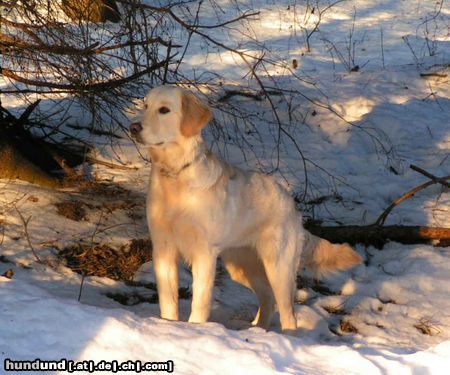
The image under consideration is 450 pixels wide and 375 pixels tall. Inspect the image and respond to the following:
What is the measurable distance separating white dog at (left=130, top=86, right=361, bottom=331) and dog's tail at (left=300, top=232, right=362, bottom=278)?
0.36 meters

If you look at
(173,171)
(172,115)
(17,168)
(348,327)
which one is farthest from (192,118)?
(17,168)

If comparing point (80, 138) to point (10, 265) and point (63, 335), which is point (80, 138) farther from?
point (63, 335)

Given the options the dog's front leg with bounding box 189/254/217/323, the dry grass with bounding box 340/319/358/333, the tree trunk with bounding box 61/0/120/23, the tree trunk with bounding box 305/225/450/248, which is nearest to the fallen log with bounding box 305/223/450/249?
the tree trunk with bounding box 305/225/450/248

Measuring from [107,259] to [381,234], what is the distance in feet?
7.82

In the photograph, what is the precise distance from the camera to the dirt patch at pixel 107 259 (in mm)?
5105

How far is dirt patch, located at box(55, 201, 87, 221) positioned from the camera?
567 cm

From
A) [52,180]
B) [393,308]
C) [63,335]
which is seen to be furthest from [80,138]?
[63,335]

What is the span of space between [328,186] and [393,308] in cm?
205

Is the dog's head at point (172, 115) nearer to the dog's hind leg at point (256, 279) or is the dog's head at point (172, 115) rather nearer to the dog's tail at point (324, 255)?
the dog's hind leg at point (256, 279)

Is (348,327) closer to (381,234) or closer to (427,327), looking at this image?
(427,327)

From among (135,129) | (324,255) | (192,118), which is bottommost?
(324,255)

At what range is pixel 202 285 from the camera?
4191 mm

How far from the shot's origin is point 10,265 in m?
4.86

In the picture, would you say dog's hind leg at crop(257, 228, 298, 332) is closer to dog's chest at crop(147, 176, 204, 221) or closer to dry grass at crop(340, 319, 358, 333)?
dry grass at crop(340, 319, 358, 333)
